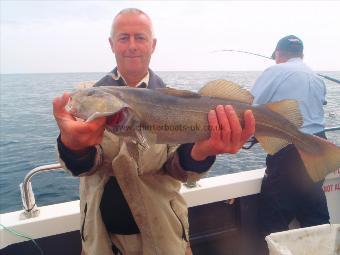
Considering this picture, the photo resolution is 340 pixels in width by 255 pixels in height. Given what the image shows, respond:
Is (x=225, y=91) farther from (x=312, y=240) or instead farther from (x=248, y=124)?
(x=312, y=240)

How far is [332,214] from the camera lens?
5496 mm

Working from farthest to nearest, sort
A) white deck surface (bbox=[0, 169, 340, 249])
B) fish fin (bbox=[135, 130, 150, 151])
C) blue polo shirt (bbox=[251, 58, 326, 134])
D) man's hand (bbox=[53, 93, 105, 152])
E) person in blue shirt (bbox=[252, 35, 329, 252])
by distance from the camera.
→ 1. blue polo shirt (bbox=[251, 58, 326, 134])
2. person in blue shirt (bbox=[252, 35, 329, 252])
3. white deck surface (bbox=[0, 169, 340, 249])
4. fish fin (bbox=[135, 130, 150, 151])
5. man's hand (bbox=[53, 93, 105, 152])

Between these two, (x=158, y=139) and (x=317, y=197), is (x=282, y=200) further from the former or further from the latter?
(x=158, y=139)

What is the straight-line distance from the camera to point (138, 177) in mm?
2787

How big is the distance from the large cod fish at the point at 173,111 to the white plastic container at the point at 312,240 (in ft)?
2.40

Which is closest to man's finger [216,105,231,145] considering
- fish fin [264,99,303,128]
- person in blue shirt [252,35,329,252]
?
fish fin [264,99,303,128]

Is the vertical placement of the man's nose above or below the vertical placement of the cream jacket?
above

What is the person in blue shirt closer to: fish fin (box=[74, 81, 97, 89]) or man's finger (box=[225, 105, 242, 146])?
man's finger (box=[225, 105, 242, 146])

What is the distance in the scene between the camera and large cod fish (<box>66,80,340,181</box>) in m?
2.76

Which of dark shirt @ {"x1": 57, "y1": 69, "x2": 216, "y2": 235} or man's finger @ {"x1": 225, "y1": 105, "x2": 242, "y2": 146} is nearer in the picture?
man's finger @ {"x1": 225, "y1": 105, "x2": 242, "y2": 146}

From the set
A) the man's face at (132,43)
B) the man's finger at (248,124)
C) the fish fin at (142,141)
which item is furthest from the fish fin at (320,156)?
the man's face at (132,43)

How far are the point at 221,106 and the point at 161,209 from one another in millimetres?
1037

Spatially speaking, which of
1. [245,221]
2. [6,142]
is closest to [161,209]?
[245,221]

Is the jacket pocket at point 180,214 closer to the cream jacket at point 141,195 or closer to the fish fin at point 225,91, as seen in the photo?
the cream jacket at point 141,195
